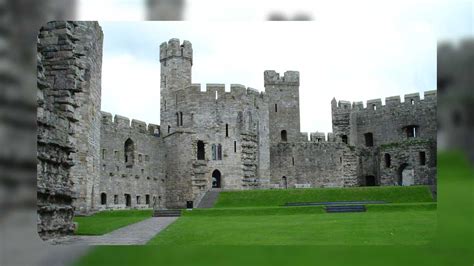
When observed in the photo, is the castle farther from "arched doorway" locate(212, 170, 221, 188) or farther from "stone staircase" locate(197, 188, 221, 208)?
"stone staircase" locate(197, 188, 221, 208)

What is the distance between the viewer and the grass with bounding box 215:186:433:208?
29219 mm

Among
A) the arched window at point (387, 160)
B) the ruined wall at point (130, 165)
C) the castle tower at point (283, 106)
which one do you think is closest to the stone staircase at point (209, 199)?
the ruined wall at point (130, 165)

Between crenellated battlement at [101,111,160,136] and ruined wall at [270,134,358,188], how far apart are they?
849cm

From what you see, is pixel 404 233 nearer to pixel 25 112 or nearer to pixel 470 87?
pixel 470 87

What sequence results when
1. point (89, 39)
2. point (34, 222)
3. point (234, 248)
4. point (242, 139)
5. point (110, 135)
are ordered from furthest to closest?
point (242, 139), point (110, 135), point (89, 39), point (234, 248), point (34, 222)

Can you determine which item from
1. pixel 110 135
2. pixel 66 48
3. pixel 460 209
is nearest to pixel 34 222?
pixel 66 48

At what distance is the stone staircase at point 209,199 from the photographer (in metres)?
30.2

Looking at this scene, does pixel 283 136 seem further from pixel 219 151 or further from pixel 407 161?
pixel 219 151

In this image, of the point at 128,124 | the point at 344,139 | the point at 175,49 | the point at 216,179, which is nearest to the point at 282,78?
the point at 344,139

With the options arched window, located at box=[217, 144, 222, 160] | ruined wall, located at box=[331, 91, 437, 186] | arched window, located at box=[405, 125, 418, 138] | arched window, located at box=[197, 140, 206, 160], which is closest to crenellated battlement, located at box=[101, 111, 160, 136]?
arched window, located at box=[197, 140, 206, 160]

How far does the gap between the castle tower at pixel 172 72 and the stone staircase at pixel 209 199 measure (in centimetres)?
590

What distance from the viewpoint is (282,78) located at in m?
47.9

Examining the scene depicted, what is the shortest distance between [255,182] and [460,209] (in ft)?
78.6

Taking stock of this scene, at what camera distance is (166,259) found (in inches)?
350
